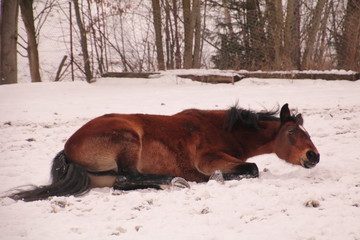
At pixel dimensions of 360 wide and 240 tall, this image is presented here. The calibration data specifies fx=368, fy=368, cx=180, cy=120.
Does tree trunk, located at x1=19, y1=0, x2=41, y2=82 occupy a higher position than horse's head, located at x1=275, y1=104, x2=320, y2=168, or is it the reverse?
tree trunk, located at x1=19, y1=0, x2=41, y2=82

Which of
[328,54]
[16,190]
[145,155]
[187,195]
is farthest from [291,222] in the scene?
[328,54]

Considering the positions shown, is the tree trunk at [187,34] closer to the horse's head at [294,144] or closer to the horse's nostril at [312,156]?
the horse's head at [294,144]

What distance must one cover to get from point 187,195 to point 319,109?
211 inches

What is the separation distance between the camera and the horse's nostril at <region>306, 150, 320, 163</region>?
3.64 m

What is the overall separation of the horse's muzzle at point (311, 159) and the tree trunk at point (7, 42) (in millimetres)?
11828

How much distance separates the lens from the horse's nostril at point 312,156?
143 inches

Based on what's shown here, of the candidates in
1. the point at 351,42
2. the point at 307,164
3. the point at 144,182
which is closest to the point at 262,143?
the point at 307,164

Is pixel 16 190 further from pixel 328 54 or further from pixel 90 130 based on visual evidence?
pixel 328 54

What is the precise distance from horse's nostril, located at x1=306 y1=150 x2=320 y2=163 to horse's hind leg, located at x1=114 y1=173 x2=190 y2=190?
4.12 feet

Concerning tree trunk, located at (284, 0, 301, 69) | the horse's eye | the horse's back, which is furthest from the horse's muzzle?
tree trunk, located at (284, 0, 301, 69)

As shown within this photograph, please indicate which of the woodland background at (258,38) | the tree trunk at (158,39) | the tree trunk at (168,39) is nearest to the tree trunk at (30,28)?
the woodland background at (258,38)

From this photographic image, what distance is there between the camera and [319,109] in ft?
24.6

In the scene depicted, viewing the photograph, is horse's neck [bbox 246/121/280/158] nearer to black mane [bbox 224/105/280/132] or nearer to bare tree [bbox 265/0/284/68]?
black mane [bbox 224/105/280/132]

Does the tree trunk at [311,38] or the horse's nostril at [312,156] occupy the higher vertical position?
the tree trunk at [311,38]
